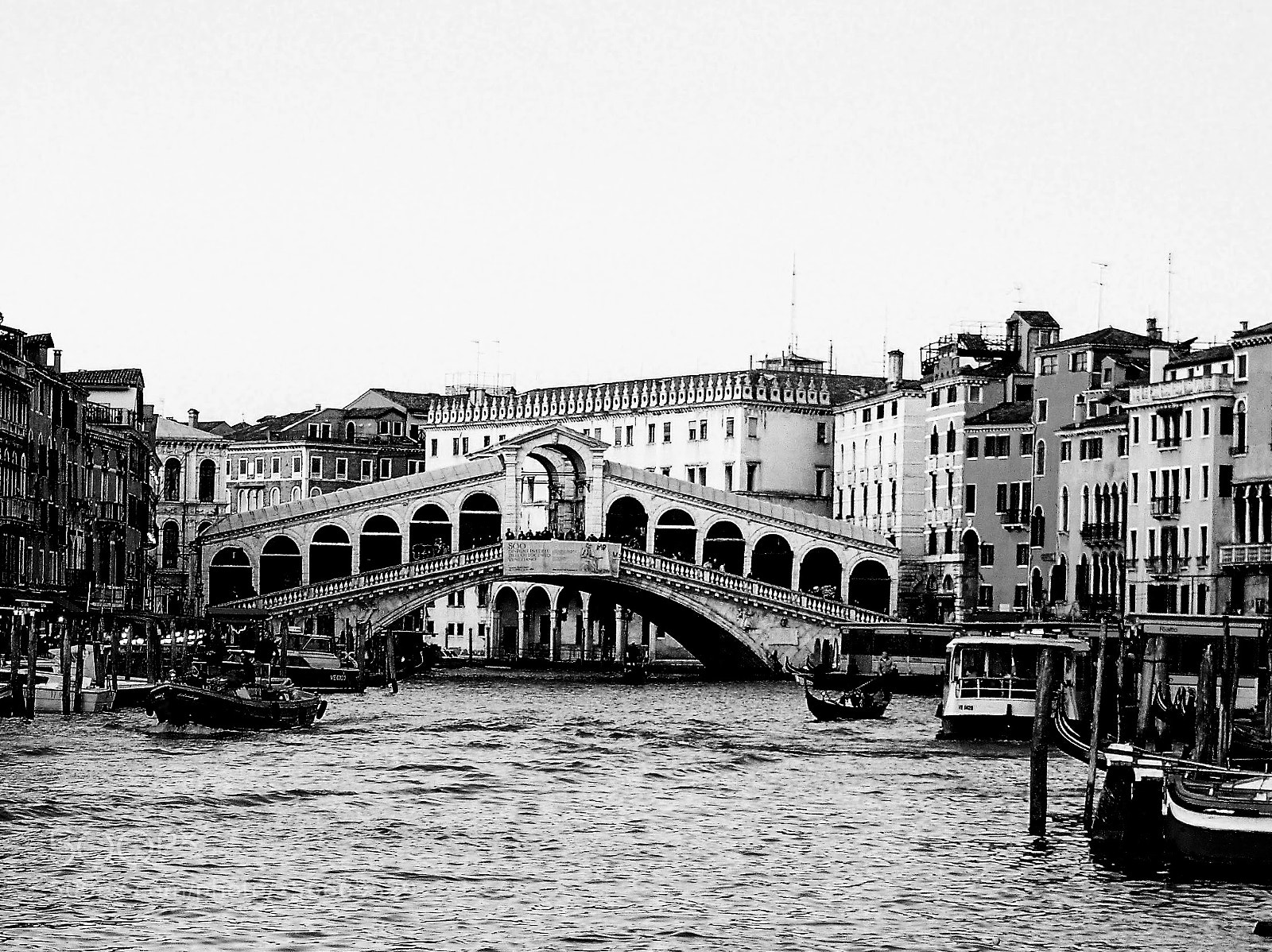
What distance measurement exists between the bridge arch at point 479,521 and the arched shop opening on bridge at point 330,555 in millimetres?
3209

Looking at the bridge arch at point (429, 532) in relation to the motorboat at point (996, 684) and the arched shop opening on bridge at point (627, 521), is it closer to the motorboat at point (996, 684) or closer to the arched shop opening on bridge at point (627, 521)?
the arched shop opening on bridge at point (627, 521)

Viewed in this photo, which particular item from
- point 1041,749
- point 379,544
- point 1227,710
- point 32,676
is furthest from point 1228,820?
point 379,544

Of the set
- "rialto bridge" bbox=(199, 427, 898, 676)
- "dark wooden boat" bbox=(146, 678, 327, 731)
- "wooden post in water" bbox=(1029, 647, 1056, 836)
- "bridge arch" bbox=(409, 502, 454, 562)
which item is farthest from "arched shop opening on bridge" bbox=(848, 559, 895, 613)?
"wooden post in water" bbox=(1029, 647, 1056, 836)

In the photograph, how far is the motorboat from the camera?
1759 inches

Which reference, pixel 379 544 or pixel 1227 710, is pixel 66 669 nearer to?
pixel 1227 710

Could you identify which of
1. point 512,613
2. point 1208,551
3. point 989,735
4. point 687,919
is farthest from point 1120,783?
point 512,613

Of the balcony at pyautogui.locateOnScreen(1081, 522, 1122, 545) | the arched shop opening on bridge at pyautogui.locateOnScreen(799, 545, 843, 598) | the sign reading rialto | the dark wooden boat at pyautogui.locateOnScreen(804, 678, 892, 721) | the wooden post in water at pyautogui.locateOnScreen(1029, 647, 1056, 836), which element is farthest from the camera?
the arched shop opening on bridge at pyautogui.locateOnScreen(799, 545, 843, 598)

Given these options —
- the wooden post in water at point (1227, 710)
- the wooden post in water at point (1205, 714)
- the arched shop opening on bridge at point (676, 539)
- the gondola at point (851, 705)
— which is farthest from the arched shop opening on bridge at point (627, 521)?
the wooden post in water at point (1205, 714)

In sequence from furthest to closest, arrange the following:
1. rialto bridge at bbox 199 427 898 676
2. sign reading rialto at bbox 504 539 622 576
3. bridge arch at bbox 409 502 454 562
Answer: bridge arch at bbox 409 502 454 562 → sign reading rialto at bbox 504 539 622 576 → rialto bridge at bbox 199 427 898 676

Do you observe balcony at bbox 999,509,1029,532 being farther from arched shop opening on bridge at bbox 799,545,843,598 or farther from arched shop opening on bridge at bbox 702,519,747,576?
arched shop opening on bridge at bbox 702,519,747,576

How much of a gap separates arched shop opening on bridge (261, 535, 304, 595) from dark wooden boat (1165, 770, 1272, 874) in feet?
150

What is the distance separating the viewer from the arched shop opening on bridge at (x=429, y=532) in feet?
244

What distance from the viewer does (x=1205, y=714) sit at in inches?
1228

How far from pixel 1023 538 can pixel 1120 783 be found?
47.4 meters
